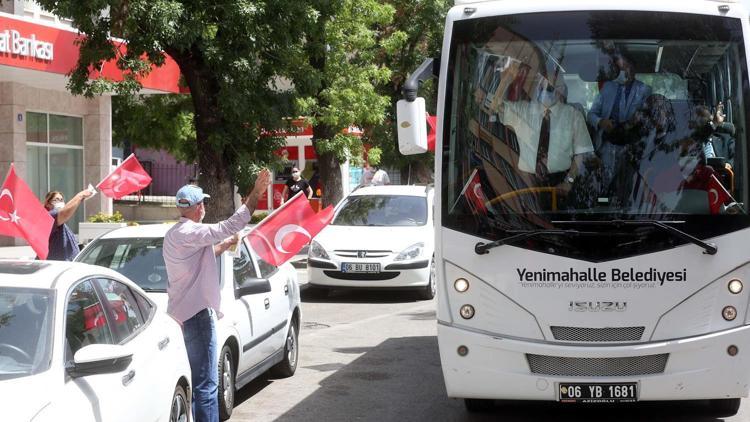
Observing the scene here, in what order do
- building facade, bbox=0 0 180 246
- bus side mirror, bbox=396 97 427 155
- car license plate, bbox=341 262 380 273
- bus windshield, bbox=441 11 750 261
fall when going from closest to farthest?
bus windshield, bbox=441 11 750 261 < bus side mirror, bbox=396 97 427 155 < car license plate, bbox=341 262 380 273 < building facade, bbox=0 0 180 246

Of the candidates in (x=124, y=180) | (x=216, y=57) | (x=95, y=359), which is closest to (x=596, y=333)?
(x=95, y=359)

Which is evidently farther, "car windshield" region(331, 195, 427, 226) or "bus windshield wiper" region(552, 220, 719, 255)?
"car windshield" region(331, 195, 427, 226)

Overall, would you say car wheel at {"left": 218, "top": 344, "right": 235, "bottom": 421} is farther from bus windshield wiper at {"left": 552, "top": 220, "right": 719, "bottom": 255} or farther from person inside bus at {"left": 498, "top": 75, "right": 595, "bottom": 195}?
bus windshield wiper at {"left": 552, "top": 220, "right": 719, "bottom": 255}

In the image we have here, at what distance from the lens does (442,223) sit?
7.55 metres

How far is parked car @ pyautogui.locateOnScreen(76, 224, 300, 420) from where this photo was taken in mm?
8273

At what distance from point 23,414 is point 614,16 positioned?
4945 mm

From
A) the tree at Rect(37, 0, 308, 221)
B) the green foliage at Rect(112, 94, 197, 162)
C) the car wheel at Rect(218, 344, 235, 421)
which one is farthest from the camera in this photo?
the green foliage at Rect(112, 94, 197, 162)

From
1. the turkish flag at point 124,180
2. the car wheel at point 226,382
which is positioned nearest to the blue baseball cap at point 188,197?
the car wheel at point 226,382

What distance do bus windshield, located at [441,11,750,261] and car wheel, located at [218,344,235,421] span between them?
2011mm

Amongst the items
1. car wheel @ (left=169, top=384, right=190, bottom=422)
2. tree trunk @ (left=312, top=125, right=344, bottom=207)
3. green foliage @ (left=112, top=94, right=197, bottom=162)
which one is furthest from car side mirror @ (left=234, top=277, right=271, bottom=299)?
tree trunk @ (left=312, top=125, right=344, bottom=207)

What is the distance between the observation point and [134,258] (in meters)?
8.91

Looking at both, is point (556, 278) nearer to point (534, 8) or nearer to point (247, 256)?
point (534, 8)

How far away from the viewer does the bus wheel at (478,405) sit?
27.5ft

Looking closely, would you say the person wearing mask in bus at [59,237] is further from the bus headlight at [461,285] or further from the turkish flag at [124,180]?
the bus headlight at [461,285]
